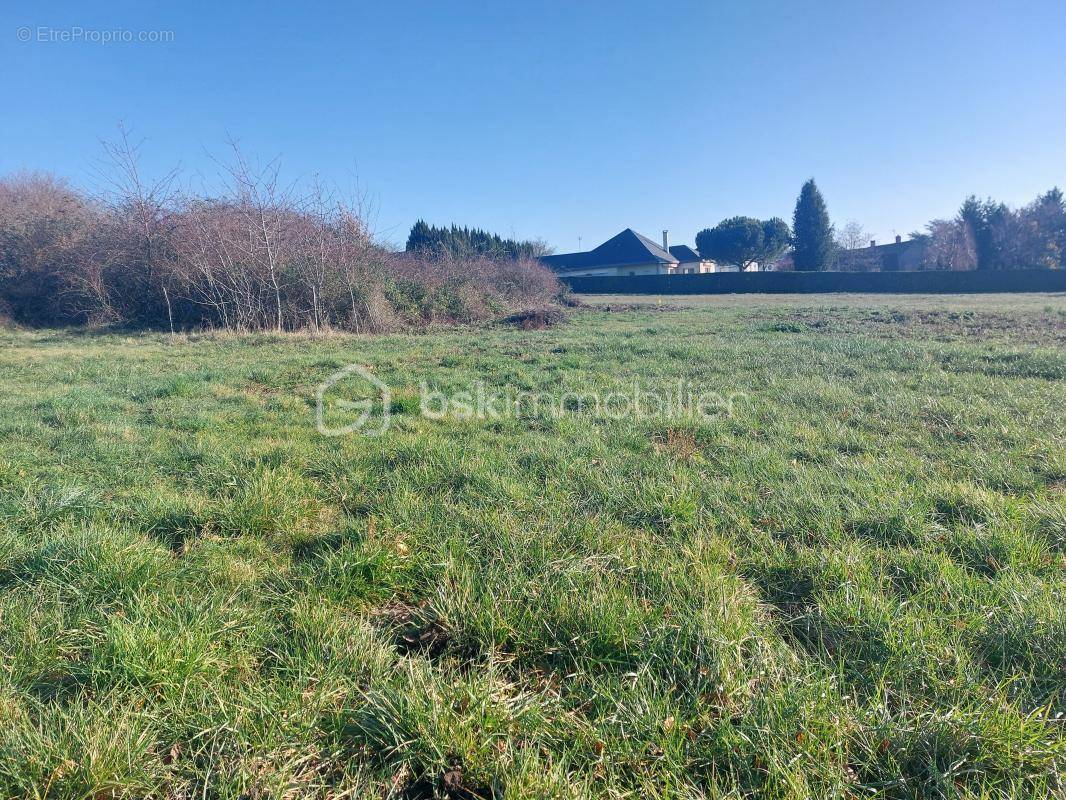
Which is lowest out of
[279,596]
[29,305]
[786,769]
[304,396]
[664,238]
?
[786,769]

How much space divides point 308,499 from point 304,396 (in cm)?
358

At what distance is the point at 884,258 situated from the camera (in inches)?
2368

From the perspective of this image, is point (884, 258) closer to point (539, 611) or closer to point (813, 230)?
point (813, 230)

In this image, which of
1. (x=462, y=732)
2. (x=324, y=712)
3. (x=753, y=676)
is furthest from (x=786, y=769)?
(x=324, y=712)

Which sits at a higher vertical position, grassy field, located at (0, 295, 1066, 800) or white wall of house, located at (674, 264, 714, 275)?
white wall of house, located at (674, 264, 714, 275)

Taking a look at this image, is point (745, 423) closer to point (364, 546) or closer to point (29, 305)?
point (364, 546)

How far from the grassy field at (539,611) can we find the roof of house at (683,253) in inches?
2615

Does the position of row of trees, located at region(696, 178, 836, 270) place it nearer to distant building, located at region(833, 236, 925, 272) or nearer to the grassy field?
distant building, located at region(833, 236, 925, 272)

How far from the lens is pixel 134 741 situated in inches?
56.9

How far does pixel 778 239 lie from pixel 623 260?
60.7 ft

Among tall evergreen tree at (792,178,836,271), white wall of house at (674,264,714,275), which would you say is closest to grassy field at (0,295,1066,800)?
tall evergreen tree at (792,178,836,271)

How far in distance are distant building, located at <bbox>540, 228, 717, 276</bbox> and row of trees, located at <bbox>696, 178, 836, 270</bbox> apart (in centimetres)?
352

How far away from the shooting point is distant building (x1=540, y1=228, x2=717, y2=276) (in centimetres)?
5650

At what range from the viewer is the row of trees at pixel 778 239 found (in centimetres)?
5362
